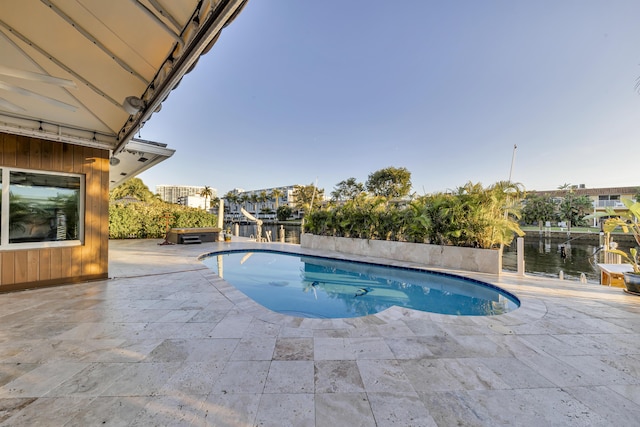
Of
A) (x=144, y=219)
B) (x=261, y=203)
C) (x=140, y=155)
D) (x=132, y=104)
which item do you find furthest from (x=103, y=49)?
(x=261, y=203)

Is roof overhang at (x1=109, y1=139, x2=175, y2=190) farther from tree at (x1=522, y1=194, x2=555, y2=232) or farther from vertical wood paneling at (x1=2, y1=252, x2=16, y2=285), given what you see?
tree at (x1=522, y1=194, x2=555, y2=232)

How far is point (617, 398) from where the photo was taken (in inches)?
70.2

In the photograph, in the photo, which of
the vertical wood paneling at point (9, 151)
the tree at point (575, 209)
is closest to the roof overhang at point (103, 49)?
the vertical wood paneling at point (9, 151)

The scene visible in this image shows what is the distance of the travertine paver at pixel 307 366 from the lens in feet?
5.25

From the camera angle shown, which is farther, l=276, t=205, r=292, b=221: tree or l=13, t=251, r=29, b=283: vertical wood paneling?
l=276, t=205, r=292, b=221: tree

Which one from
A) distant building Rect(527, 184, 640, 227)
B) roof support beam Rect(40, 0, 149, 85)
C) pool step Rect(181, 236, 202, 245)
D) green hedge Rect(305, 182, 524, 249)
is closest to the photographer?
roof support beam Rect(40, 0, 149, 85)

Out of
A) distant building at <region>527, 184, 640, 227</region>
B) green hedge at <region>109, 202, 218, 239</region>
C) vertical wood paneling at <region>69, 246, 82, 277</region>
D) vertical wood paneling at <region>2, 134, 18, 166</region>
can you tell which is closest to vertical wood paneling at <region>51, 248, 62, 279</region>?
vertical wood paneling at <region>69, 246, 82, 277</region>

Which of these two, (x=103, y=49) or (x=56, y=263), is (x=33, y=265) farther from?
(x=103, y=49)

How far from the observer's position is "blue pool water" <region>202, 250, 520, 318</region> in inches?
182

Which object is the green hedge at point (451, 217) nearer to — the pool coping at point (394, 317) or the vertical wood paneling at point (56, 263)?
the pool coping at point (394, 317)

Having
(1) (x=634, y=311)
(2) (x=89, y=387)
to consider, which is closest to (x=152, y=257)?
(2) (x=89, y=387)

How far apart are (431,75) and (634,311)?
38.1ft

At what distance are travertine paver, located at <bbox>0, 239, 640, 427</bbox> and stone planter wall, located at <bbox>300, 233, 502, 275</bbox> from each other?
262cm

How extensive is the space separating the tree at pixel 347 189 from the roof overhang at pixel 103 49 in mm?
33097
